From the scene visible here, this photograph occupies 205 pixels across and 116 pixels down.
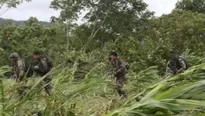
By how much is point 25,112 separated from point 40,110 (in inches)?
7.9

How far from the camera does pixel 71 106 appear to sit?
2496 millimetres

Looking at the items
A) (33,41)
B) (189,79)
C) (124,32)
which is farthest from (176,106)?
(33,41)

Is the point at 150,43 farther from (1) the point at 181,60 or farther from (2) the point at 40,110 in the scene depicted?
(2) the point at 40,110

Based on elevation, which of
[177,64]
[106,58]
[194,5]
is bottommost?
[177,64]

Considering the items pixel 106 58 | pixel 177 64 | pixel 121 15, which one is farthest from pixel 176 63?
pixel 121 15

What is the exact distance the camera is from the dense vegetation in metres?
1.70

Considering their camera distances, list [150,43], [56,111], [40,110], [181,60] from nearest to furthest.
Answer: [56,111], [40,110], [181,60], [150,43]

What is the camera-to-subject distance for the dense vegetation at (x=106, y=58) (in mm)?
1700

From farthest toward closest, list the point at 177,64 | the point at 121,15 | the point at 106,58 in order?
1. the point at 121,15
2. the point at 177,64
3. the point at 106,58

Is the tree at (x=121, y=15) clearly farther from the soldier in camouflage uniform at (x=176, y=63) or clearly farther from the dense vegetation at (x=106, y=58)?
the soldier in camouflage uniform at (x=176, y=63)

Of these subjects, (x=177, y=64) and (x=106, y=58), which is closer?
(x=106, y=58)

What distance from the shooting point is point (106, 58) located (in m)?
3.20

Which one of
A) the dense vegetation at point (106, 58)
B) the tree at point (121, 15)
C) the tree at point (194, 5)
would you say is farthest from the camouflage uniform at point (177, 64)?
the tree at point (194, 5)

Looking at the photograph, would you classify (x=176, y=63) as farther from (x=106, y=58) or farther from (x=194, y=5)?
(x=194, y=5)
